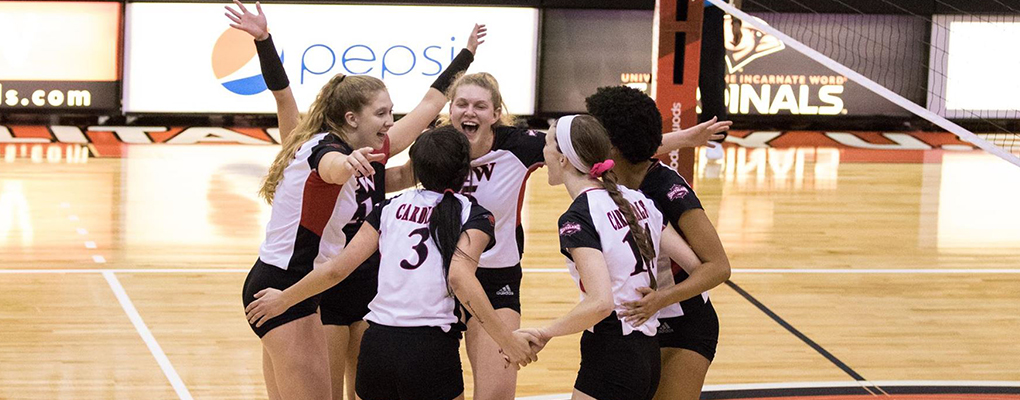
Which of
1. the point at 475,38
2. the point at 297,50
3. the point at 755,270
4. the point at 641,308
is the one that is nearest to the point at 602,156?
the point at 641,308

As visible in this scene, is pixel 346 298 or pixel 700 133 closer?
pixel 700 133

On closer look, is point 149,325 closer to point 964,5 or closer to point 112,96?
point 112,96

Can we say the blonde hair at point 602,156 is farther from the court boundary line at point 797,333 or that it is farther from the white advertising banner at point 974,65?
the white advertising banner at point 974,65

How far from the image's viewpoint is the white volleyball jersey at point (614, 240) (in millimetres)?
3932

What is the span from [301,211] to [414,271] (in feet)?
2.16

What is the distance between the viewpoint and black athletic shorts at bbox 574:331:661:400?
3979 mm

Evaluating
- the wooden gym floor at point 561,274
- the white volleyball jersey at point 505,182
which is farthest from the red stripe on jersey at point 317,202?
the wooden gym floor at point 561,274

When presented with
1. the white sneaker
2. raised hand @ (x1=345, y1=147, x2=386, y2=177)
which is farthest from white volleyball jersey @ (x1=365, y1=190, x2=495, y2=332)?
the white sneaker

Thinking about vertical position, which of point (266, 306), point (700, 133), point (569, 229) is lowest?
point (266, 306)

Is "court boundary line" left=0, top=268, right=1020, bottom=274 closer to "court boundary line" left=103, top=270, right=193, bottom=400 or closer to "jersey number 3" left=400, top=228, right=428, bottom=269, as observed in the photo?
"court boundary line" left=103, top=270, right=193, bottom=400

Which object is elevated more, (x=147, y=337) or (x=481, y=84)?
(x=481, y=84)

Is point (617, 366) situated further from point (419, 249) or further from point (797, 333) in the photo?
point (797, 333)

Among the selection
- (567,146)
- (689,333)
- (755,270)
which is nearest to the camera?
(567,146)

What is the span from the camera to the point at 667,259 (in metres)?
4.33
